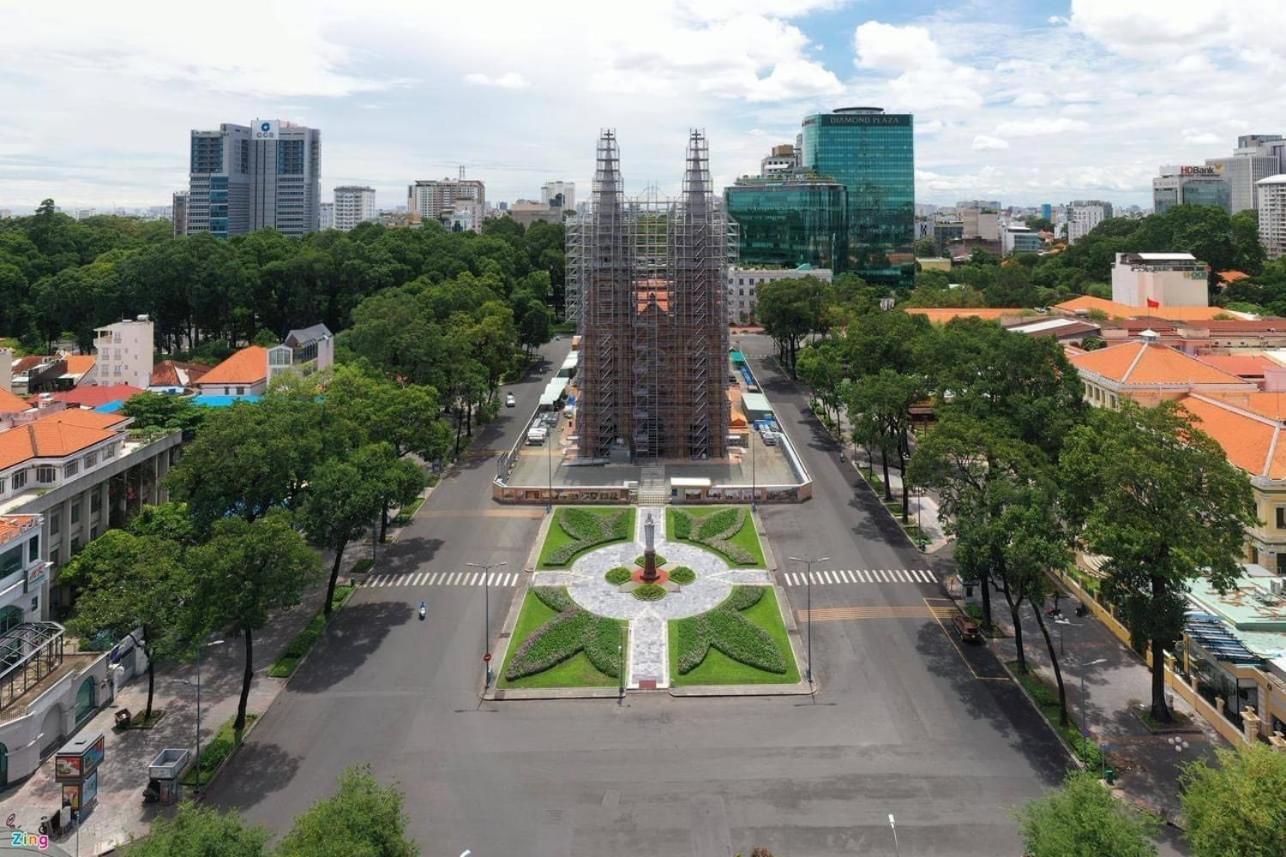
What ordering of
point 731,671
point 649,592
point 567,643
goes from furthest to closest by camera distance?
point 649,592, point 567,643, point 731,671

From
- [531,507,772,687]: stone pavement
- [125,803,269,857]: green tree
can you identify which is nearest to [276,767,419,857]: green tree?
[125,803,269,857]: green tree

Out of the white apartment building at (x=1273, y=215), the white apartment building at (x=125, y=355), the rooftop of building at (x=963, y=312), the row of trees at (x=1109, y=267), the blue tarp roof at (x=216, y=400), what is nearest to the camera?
the blue tarp roof at (x=216, y=400)

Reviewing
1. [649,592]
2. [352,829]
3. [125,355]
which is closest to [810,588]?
[649,592]

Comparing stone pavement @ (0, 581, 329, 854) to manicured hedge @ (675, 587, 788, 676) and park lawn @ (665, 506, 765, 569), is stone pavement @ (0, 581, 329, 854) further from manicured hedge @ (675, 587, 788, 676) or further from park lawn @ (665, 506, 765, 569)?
park lawn @ (665, 506, 765, 569)

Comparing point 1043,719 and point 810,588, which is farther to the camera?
point 810,588

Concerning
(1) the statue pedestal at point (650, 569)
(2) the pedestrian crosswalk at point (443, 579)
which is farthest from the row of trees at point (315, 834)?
(1) the statue pedestal at point (650, 569)

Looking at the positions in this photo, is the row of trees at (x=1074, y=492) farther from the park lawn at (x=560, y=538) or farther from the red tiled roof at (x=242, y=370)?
the red tiled roof at (x=242, y=370)

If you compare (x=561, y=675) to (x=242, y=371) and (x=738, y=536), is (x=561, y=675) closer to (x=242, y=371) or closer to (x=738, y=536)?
(x=738, y=536)
